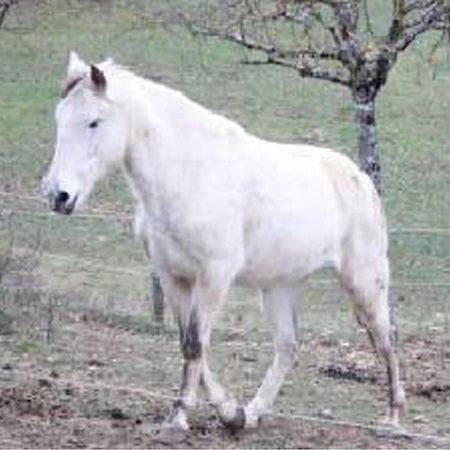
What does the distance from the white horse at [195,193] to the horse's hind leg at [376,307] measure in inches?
12.0

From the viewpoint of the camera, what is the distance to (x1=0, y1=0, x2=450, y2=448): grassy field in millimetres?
7465

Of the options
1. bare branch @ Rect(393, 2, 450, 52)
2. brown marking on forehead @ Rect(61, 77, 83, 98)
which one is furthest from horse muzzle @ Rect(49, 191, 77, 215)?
bare branch @ Rect(393, 2, 450, 52)

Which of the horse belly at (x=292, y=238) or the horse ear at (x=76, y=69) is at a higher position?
the horse ear at (x=76, y=69)

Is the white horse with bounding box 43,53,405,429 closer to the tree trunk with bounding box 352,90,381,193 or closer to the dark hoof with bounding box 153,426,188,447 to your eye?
the dark hoof with bounding box 153,426,188,447

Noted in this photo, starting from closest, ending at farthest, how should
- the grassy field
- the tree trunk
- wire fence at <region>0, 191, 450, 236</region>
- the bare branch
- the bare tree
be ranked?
the grassy field < the bare tree < the bare branch < the tree trunk < wire fence at <region>0, 191, 450, 236</region>

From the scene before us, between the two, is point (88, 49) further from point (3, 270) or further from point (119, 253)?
point (3, 270)

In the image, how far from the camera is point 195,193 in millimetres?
6867

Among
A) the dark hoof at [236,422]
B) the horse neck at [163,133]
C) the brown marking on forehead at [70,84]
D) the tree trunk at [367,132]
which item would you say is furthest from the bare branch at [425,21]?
the brown marking on forehead at [70,84]

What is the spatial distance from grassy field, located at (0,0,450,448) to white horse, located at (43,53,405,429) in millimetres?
640

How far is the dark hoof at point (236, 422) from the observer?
23.5ft

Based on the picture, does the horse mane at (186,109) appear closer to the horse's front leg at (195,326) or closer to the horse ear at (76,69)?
the horse ear at (76,69)

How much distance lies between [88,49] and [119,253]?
43.7ft

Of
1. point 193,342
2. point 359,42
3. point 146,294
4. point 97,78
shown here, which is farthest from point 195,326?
point 146,294

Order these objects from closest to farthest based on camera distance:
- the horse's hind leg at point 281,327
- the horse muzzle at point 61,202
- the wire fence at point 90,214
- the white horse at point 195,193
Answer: the horse muzzle at point 61,202 → the white horse at point 195,193 → the horse's hind leg at point 281,327 → the wire fence at point 90,214
